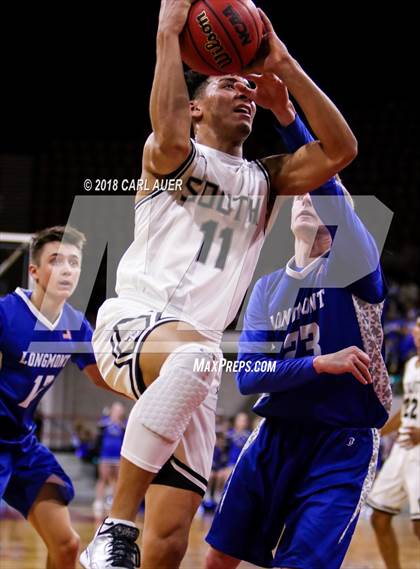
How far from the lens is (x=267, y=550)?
373cm

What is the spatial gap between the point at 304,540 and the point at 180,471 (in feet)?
1.95

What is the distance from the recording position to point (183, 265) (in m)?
3.34

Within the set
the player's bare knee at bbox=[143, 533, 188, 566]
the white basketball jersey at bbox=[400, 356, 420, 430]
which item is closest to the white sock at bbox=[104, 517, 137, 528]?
the player's bare knee at bbox=[143, 533, 188, 566]

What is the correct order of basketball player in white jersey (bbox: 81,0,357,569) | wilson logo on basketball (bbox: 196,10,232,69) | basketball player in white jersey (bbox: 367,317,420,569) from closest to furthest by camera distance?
basketball player in white jersey (bbox: 81,0,357,569) → wilson logo on basketball (bbox: 196,10,232,69) → basketball player in white jersey (bbox: 367,317,420,569)

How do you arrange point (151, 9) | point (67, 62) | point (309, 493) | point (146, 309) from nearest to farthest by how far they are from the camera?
1. point (146, 309)
2. point (309, 493)
3. point (151, 9)
4. point (67, 62)

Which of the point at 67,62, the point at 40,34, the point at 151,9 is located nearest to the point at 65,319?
the point at 151,9

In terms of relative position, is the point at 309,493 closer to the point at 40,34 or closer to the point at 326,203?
the point at 326,203

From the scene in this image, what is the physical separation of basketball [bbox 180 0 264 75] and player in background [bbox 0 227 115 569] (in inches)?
74.2

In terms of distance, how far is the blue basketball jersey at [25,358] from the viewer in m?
4.80

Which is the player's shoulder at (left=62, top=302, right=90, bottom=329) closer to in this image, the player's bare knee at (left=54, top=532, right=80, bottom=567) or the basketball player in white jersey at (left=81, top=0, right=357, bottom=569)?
the player's bare knee at (left=54, top=532, right=80, bottom=567)

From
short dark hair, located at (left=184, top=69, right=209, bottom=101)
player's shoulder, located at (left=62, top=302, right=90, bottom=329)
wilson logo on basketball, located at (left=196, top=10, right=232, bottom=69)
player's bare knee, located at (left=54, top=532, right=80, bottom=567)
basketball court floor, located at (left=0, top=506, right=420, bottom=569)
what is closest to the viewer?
wilson logo on basketball, located at (left=196, top=10, right=232, bottom=69)

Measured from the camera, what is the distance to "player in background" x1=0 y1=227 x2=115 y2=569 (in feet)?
15.6

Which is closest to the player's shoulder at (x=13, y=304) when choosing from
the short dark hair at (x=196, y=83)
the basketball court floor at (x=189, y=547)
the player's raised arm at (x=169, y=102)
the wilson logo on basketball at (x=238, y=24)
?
the short dark hair at (x=196, y=83)

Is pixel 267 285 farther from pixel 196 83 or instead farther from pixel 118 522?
pixel 118 522
